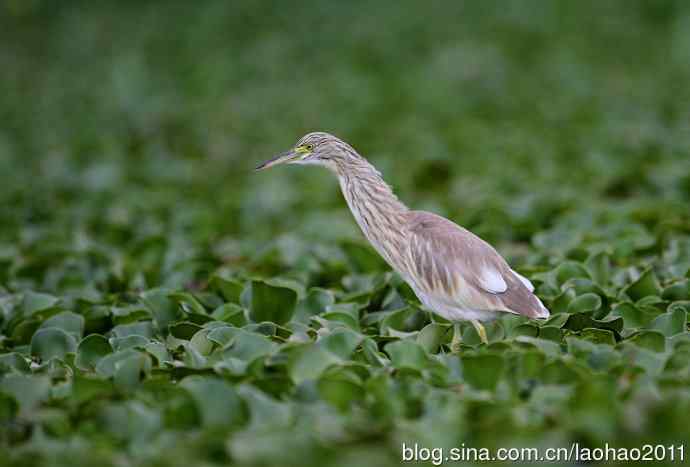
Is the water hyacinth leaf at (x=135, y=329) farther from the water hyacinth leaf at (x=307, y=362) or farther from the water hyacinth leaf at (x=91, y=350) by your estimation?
the water hyacinth leaf at (x=307, y=362)

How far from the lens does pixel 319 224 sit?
22.3ft

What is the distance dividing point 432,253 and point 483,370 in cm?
78

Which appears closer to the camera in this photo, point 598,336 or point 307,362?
point 307,362

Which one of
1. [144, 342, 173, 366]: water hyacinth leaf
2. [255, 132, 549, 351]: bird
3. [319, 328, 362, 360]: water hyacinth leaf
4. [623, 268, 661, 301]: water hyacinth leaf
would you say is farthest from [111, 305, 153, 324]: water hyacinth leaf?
[623, 268, 661, 301]: water hyacinth leaf

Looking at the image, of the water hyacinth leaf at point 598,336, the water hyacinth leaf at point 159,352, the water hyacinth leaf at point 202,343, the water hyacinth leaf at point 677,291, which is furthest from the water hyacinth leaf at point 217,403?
the water hyacinth leaf at point 677,291

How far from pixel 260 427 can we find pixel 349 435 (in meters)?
0.27

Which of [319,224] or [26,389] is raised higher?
[26,389]

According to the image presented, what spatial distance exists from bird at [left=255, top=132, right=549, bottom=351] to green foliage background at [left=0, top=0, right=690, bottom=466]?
0.55 feet

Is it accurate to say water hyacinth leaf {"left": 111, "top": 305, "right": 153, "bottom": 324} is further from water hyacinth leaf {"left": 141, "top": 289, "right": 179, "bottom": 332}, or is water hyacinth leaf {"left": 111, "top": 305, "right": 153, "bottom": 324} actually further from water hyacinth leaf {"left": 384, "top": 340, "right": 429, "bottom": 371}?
water hyacinth leaf {"left": 384, "top": 340, "right": 429, "bottom": 371}

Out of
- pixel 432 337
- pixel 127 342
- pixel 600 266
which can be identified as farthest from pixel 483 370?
pixel 600 266

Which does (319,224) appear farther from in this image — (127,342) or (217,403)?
(217,403)

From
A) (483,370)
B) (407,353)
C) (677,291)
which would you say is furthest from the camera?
(677,291)

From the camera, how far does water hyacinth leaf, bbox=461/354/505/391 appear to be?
3.56 meters

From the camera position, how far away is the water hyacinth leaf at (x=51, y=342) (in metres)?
4.42
